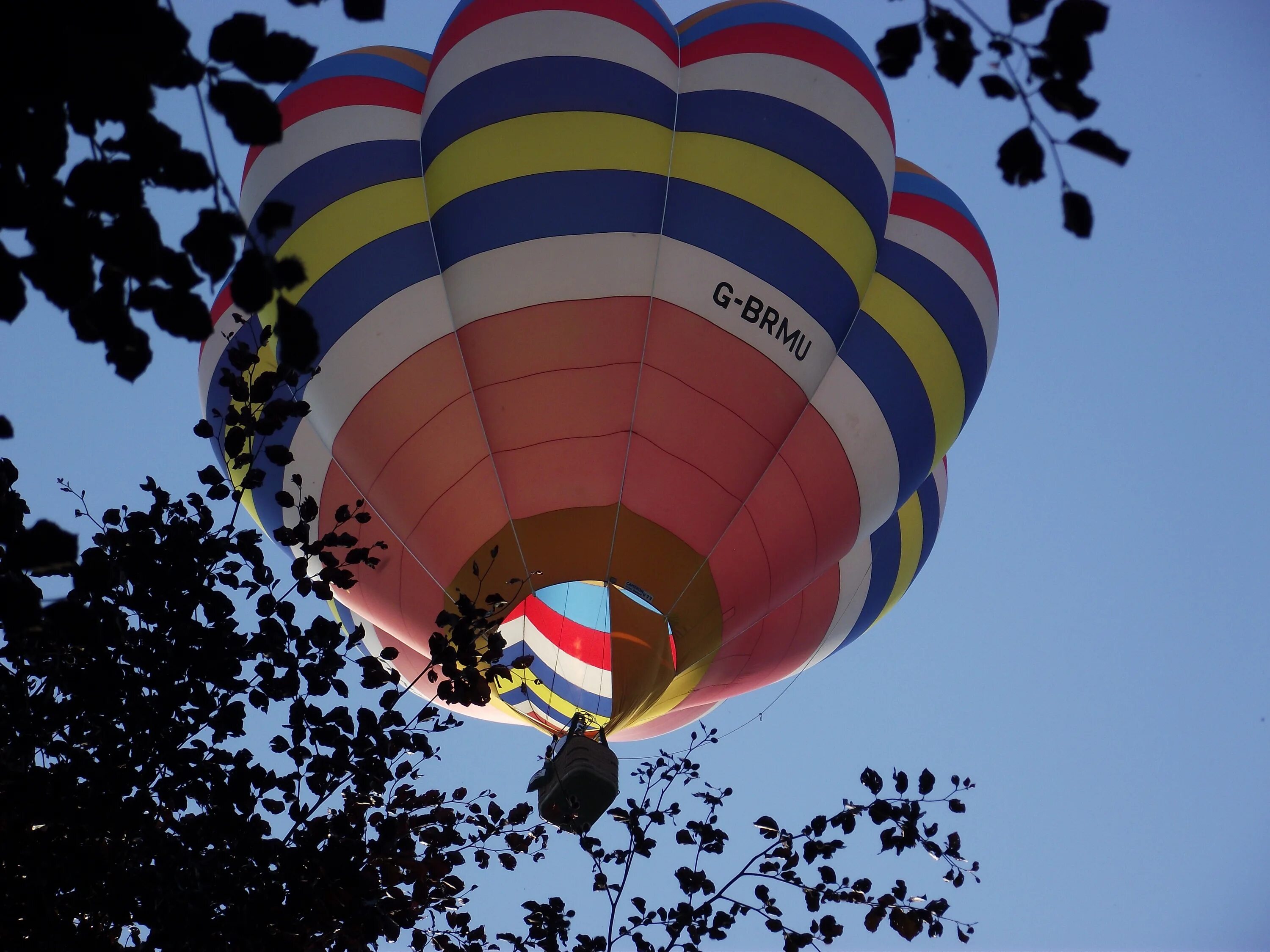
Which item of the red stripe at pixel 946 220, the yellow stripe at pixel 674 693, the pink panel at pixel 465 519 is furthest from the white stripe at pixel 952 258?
the pink panel at pixel 465 519

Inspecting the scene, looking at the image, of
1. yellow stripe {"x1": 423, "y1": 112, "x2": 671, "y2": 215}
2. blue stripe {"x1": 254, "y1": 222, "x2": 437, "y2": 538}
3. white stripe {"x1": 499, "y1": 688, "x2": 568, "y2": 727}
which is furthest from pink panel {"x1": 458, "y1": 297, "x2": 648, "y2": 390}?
white stripe {"x1": 499, "y1": 688, "x2": 568, "y2": 727}

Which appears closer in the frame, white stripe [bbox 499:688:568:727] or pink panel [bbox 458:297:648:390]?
pink panel [bbox 458:297:648:390]

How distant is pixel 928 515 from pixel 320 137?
5791 mm

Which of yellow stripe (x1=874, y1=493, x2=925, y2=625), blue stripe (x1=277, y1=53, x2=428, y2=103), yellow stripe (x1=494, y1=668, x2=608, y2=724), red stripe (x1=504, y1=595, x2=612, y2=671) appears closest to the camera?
blue stripe (x1=277, y1=53, x2=428, y2=103)

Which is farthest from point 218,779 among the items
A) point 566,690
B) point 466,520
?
point 566,690

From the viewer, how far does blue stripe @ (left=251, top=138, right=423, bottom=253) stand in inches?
290

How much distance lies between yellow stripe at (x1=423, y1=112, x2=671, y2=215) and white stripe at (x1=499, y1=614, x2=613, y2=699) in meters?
4.04

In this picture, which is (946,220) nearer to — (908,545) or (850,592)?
(908,545)

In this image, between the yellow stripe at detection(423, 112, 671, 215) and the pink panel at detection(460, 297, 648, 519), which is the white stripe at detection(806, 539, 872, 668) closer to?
the pink panel at detection(460, 297, 648, 519)

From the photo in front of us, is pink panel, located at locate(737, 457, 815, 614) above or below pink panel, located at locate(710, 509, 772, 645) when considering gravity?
above

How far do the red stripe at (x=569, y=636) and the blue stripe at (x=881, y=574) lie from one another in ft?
7.12

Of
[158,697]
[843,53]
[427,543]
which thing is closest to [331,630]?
[158,697]

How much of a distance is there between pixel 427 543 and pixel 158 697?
2.63 meters

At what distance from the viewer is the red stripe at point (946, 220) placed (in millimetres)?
8172
